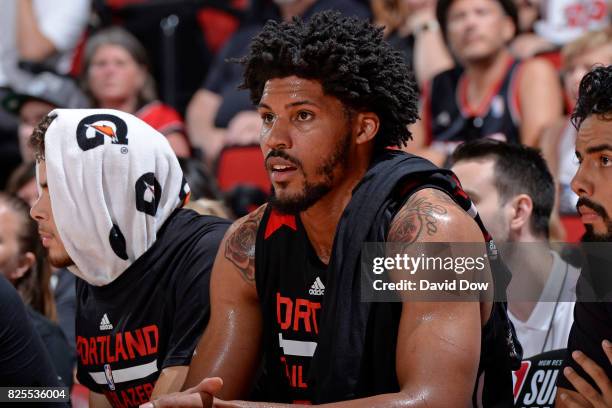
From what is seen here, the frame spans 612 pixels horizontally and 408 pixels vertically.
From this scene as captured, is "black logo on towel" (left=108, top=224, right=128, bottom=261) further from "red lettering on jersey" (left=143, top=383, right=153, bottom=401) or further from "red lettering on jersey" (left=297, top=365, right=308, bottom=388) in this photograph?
"red lettering on jersey" (left=297, top=365, right=308, bottom=388)

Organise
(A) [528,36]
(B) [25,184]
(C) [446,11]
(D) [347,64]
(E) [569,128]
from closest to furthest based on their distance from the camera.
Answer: (D) [347,64], (E) [569,128], (B) [25,184], (C) [446,11], (A) [528,36]

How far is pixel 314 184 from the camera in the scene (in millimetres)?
2621

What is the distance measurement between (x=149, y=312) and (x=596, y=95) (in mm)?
1427

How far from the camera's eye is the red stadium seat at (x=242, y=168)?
520cm

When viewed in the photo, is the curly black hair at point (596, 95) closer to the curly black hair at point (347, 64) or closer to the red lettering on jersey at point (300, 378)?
the curly black hair at point (347, 64)

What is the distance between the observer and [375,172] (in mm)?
2568

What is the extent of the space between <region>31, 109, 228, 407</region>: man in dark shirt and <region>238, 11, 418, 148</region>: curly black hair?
537mm

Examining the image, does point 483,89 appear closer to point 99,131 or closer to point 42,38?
point 99,131

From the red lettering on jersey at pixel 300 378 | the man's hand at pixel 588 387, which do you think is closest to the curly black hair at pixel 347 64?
the red lettering on jersey at pixel 300 378

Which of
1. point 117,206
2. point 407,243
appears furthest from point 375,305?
point 117,206

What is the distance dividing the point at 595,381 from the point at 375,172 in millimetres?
779

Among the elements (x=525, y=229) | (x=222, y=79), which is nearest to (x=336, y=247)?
(x=525, y=229)

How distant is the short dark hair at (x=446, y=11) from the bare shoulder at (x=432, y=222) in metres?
2.85

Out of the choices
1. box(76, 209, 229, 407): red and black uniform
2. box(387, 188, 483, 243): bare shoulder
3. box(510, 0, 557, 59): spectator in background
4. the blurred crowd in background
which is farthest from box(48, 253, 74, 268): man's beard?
box(510, 0, 557, 59): spectator in background
